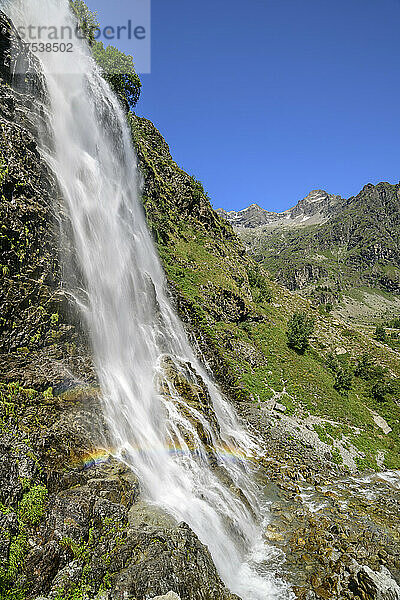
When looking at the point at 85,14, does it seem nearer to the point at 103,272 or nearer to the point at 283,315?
the point at 103,272

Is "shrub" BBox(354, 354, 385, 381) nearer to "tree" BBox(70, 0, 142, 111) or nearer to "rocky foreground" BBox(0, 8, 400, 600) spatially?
"rocky foreground" BBox(0, 8, 400, 600)

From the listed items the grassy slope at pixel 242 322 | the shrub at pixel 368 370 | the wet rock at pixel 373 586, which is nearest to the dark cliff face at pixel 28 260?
the wet rock at pixel 373 586

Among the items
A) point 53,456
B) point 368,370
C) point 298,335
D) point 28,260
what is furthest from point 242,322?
point 53,456

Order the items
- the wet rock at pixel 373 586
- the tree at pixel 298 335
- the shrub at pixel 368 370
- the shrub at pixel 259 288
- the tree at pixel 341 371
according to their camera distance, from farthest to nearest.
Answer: the shrub at pixel 259 288 < the tree at pixel 298 335 < the shrub at pixel 368 370 < the tree at pixel 341 371 < the wet rock at pixel 373 586

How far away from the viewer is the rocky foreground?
8.81 metres

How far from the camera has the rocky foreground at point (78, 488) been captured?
881 cm

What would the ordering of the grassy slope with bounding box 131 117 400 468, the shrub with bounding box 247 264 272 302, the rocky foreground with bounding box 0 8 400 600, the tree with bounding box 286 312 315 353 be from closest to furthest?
the rocky foreground with bounding box 0 8 400 600
the grassy slope with bounding box 131 117 400 468
the tree with bounding box 286 312 315 353
the shrub with bounding box 247 264 272 302

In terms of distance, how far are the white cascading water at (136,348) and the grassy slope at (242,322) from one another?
566 cm

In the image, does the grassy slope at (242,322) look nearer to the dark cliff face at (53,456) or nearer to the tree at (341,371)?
the tree at (341,371)

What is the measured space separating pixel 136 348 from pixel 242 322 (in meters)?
21.3

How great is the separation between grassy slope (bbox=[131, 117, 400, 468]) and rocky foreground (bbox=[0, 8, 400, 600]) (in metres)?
5.51

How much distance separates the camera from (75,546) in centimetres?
Result: 902

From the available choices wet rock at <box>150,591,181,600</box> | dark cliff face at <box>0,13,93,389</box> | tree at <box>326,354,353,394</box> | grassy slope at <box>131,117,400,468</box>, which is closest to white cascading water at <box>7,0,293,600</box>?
dark cliff face at <box>0,13,93,389</box>

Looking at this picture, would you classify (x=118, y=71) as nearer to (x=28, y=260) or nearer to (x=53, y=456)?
(x=28, y=260)
